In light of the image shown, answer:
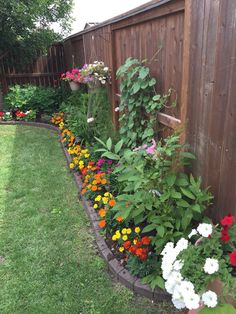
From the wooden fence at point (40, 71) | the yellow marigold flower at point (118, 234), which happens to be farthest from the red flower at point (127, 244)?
the wooden fence at point (40, 71)

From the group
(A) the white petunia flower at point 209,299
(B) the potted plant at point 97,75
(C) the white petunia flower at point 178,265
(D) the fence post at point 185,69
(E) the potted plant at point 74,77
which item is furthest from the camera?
(E) the potted plant at point 74,77

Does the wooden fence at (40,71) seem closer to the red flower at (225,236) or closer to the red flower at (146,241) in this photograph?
the red flower at (146,241)

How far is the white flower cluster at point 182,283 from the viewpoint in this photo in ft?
4.30

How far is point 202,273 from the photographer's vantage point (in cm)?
144

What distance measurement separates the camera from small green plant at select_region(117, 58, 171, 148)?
9.05 ft

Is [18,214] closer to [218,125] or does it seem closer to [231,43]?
[218,125]

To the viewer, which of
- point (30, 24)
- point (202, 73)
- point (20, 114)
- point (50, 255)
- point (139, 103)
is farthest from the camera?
point (20, 114)

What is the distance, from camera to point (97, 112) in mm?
4551

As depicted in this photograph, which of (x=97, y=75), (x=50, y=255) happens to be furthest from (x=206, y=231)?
(x=97, y=75)

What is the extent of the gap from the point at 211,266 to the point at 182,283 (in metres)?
0.17

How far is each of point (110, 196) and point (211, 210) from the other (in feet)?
3.66

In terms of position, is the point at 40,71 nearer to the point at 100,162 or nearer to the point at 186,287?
the point at 100,162

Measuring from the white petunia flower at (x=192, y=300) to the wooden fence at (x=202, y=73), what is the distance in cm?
69

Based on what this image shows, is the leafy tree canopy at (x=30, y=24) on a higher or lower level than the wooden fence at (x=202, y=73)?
higher
